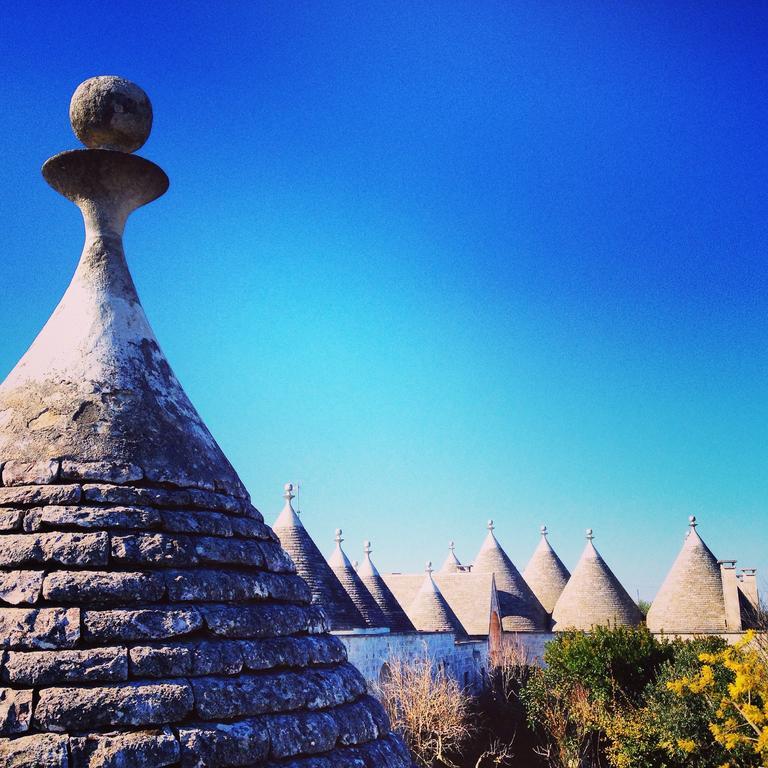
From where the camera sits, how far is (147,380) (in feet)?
11.7

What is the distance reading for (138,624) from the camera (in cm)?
283

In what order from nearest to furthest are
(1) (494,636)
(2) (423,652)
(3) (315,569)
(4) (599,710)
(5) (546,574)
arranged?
(3) (315,569) < (4) (599,710) < (2) (423,652) < (1) (494,636) < (5) (546,574)

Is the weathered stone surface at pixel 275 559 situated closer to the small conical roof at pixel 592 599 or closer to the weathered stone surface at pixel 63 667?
the weathered stone surface at pixel 63 667

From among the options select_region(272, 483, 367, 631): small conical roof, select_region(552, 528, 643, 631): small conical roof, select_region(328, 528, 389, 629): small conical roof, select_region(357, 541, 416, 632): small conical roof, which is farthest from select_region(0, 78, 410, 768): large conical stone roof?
select_region(552, 528, 643, 631): small conical roof

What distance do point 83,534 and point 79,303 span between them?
4.06 ft

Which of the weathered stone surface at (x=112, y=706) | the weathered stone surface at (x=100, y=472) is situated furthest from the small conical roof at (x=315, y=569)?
the weathered stone surface at (x=112, y=706)

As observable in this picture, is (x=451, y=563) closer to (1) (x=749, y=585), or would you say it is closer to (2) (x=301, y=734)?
(1) (x=749, y=585)

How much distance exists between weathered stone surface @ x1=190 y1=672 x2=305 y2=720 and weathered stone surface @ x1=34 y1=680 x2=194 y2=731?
75 mm

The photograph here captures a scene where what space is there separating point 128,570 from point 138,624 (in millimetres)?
233

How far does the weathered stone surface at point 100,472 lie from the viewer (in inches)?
123

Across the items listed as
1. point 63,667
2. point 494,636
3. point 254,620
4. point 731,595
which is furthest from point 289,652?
point 494,636

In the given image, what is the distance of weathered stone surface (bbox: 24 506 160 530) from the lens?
299cm

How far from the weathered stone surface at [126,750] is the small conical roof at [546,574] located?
27351 mm

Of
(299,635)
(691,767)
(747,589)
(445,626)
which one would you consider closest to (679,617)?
(747,589)
